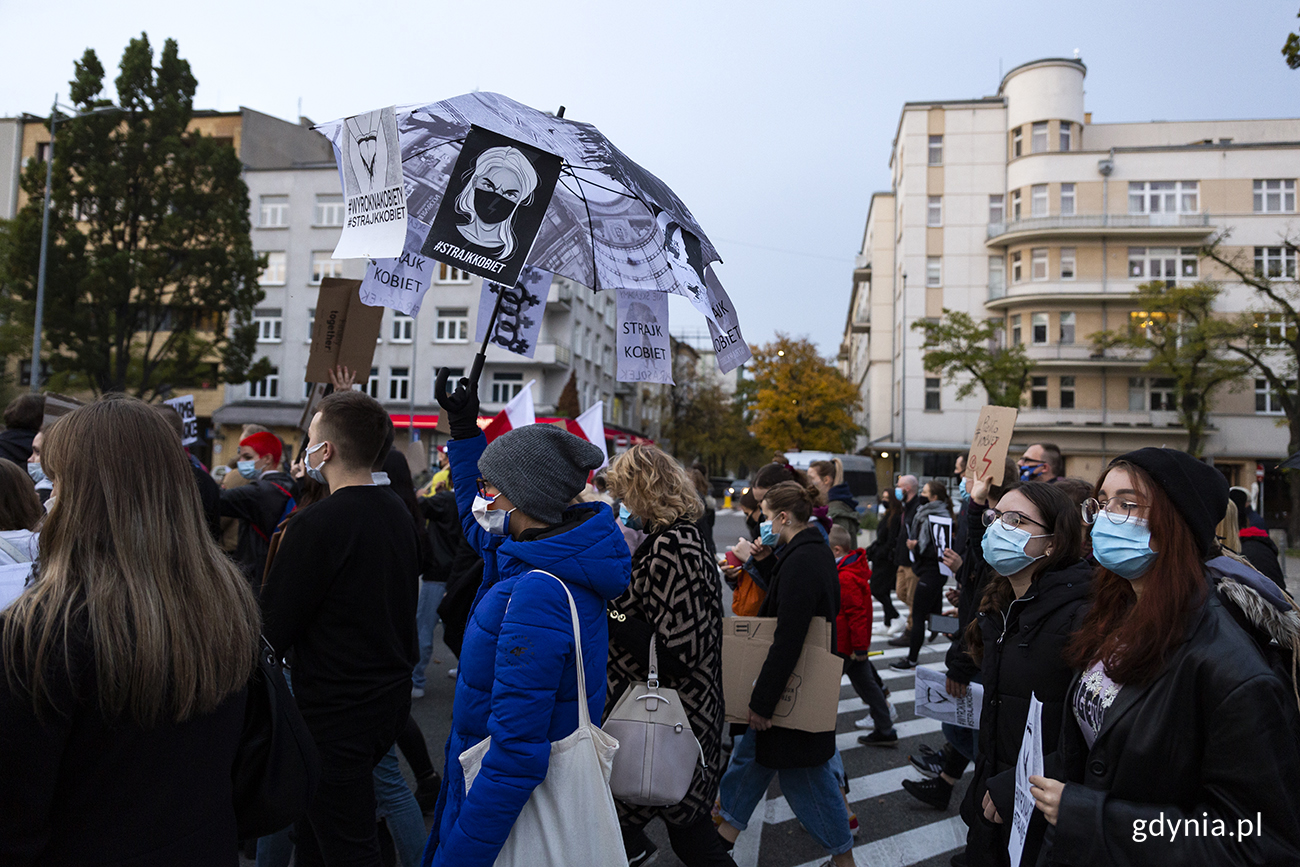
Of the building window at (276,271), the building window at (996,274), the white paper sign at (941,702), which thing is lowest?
the white paper sign at (941,702)

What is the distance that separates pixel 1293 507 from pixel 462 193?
29.9 m

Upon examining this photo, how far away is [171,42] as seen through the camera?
28469 millimetres

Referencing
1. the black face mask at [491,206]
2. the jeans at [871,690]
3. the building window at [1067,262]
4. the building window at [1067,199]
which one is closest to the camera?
the black face mask at [491,206]

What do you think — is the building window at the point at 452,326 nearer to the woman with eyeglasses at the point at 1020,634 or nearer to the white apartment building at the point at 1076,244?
the white apartment building at the point at 1076,244

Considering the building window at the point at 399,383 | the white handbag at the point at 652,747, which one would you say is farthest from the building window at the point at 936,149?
the white handbag at the point at 652,747

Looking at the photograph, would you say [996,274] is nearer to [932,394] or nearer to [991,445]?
[932,394]

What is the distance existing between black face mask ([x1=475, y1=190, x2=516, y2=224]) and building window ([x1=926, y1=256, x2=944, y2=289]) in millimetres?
45537

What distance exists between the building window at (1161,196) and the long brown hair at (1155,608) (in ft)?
157

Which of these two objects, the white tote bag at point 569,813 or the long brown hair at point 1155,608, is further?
the white tote bag at point 569,813

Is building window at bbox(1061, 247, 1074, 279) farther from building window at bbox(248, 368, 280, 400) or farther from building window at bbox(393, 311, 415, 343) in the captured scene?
building window at bbox(248, 368, 280, 400)

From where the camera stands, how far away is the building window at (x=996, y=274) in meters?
43.9

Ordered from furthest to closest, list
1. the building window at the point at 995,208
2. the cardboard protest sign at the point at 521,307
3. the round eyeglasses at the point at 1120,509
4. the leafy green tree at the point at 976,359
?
1. the building window at the point at 995,208
2. the leafy green tree at the point at 976,359
3. the cardboard protest sign at the point at 521,307
4. the round eyeglasses at the point at 1120,509

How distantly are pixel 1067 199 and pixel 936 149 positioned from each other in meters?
7.29

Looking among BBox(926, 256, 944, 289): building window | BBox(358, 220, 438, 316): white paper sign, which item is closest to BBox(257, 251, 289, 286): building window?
BBox(926, 256, 944, 289): building window
